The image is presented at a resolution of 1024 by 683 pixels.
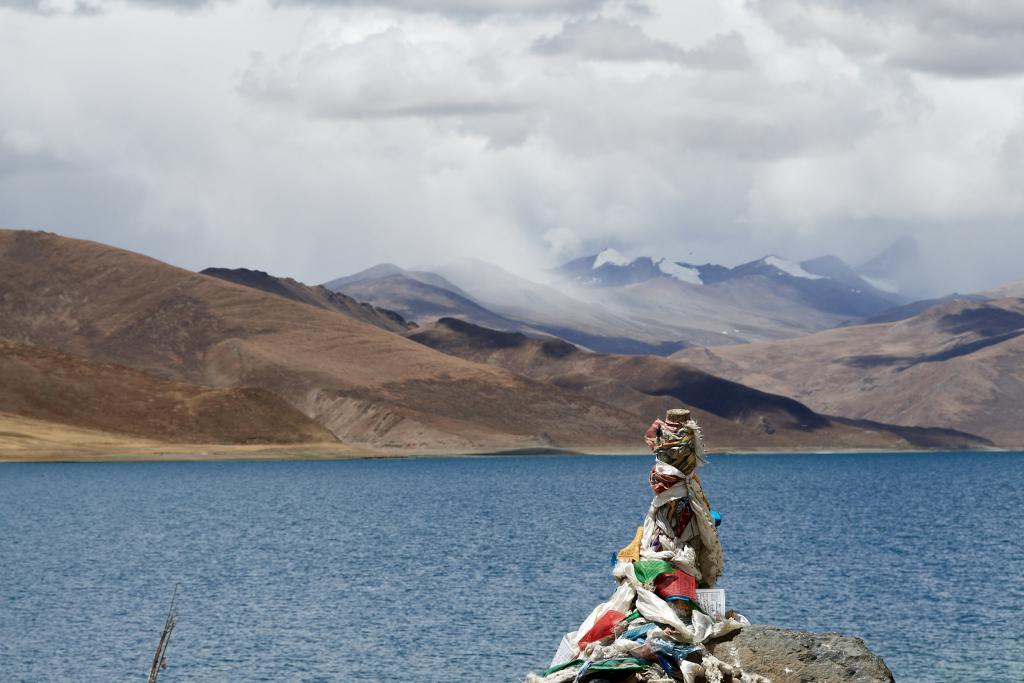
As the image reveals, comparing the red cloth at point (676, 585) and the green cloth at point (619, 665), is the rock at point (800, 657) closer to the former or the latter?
the red cloth at point (676, 585)

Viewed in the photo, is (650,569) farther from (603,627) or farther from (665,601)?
(603,627)

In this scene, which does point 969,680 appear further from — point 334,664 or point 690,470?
point 690,470

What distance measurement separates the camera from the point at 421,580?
202ft

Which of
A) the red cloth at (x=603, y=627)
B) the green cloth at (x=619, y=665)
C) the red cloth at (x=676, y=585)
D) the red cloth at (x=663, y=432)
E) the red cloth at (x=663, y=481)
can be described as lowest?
the green cloth at (x=619, y=665)

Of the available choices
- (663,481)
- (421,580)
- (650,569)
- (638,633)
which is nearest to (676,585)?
(650,569)

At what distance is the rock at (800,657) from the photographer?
1655 centimetres

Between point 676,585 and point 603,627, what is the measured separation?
0.97 meters

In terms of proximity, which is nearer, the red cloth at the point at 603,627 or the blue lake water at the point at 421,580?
the red cloth at the point at 603,627

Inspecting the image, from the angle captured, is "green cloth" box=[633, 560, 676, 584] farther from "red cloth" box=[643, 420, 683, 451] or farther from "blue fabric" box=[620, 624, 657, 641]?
"red cloth" box=[643, 420, 683, 451]

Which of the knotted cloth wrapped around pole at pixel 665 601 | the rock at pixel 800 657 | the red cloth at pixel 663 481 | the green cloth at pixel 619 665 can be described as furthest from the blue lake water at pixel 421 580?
the green cloth at pixel 619 665

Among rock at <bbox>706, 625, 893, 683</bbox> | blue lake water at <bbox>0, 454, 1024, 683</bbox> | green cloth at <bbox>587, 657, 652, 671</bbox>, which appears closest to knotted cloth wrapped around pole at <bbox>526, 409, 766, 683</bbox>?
green cloth at <bbox>587, 657, 652, 671</bbox>

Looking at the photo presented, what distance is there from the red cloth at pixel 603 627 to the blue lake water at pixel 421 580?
76.2 feet

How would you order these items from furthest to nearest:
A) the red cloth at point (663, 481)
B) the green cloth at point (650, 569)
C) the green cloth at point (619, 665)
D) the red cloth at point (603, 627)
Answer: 1. the red cloth at point (663, 481)
2. the green cloth at point (650, 569)
3. the red cloth at point (603, 627)
4. the green cloth at point (619, 665)

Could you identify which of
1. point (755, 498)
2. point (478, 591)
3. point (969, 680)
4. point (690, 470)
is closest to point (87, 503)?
point (755, 498)
